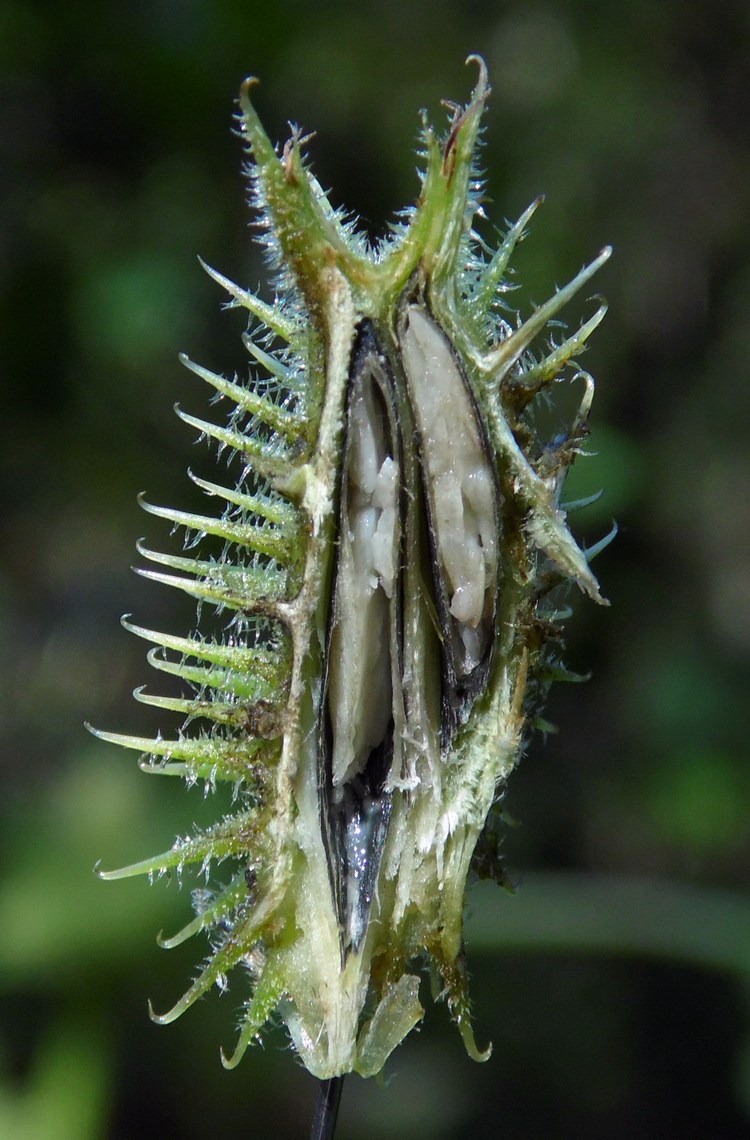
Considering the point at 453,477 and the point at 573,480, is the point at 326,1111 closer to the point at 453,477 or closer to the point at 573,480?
the point at 453,477

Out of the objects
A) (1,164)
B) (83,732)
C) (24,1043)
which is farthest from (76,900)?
(1,164)

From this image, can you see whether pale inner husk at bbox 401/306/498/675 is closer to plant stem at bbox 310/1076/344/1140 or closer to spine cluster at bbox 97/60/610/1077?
spine cluster at bbox 97/60/610/1077

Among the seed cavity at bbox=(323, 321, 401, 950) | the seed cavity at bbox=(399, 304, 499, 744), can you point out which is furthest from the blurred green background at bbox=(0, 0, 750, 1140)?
the seed cavity at bbox=(399, 304, 499, 744)

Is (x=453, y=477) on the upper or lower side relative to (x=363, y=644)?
upper

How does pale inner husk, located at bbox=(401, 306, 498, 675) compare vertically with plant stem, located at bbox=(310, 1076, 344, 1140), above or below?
above

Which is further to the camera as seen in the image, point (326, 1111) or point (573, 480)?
point (573, 480)

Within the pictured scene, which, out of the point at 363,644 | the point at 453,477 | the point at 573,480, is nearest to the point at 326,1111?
the point at 363,644

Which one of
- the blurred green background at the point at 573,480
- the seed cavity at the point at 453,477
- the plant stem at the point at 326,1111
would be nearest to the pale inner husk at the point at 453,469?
the seed cavity at the point at 453,477

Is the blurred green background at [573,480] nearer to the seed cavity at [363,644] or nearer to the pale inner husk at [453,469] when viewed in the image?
the seed cavity at [363,644]
